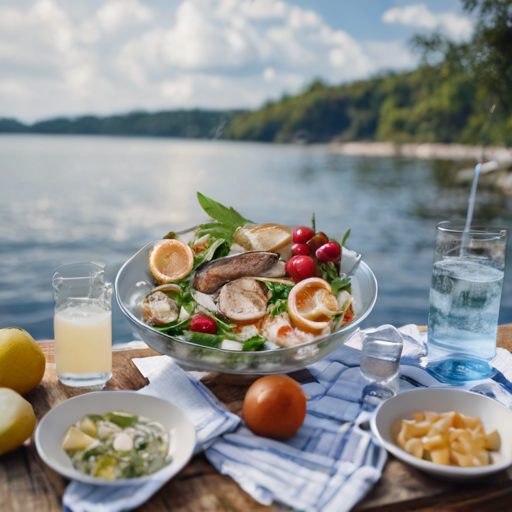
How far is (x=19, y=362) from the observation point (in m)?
1.07

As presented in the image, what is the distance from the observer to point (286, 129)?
14477mm

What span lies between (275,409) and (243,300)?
1.18 ft

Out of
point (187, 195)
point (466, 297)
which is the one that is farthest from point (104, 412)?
point (187, 195)

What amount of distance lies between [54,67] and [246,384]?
64.0 ft

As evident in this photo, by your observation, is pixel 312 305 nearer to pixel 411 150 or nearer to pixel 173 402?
pixel 173 402

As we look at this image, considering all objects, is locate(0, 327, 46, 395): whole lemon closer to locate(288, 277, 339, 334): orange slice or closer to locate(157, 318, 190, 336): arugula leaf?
locate(157, 318, 190, 336): arugula leaf

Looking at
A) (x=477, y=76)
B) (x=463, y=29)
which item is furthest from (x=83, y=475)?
(x=463, y=29)

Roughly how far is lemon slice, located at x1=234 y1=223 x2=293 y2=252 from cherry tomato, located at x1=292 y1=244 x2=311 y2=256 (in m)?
0.06

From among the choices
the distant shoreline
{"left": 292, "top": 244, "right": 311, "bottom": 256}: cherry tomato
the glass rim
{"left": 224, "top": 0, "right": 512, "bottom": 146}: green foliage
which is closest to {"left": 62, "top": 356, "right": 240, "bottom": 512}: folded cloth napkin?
{"left": 292, "top": 244, "right": 311, "bottom": 256}: cherry tomato

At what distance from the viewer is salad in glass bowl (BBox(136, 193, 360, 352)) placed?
1.14 metres

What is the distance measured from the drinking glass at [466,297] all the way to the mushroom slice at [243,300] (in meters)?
0.46

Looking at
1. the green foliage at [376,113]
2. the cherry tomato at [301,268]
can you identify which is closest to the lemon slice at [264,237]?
the cherry tomato at [301,268]

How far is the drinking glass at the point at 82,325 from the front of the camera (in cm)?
112

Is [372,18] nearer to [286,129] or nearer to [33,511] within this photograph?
[286,129]
